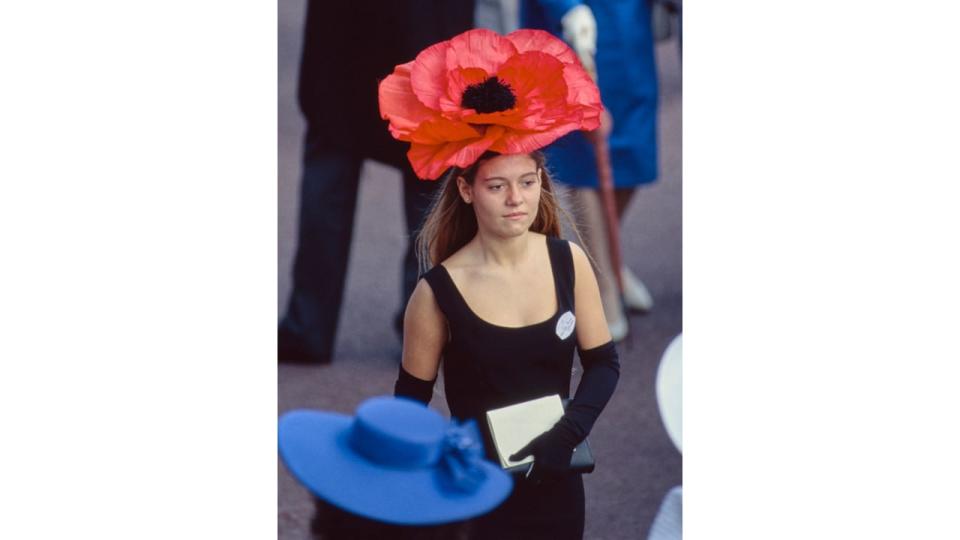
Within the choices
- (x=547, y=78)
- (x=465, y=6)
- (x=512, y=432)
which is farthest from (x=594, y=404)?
(x=465, y=6)

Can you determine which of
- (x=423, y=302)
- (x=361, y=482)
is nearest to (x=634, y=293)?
(x=423, y=302)

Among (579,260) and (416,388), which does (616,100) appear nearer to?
(579,260)

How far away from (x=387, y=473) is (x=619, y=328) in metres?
0.66

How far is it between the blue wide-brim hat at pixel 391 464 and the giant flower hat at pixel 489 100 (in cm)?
37

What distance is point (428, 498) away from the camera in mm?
2381

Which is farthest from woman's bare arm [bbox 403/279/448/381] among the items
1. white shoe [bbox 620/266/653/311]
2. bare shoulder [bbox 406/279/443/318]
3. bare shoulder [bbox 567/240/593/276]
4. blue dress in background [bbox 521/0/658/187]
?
blue dress in background [bbox 521/0/658/187]

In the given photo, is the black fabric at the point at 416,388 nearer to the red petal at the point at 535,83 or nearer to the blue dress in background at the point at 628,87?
the red petal at the point at 535,83

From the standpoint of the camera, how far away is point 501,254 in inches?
99.4

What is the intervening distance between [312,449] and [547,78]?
626mm

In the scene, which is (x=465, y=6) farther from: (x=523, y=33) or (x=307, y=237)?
(x=307, y=237)

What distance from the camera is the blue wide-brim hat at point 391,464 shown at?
235 cm

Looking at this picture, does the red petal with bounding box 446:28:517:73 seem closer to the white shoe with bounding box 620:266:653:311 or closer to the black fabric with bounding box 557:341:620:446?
the black fabric with bounding box 557:341:620:446

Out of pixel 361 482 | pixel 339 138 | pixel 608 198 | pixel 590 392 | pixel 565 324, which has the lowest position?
pixel 361 482

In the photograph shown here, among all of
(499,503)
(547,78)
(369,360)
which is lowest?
(499,503)
